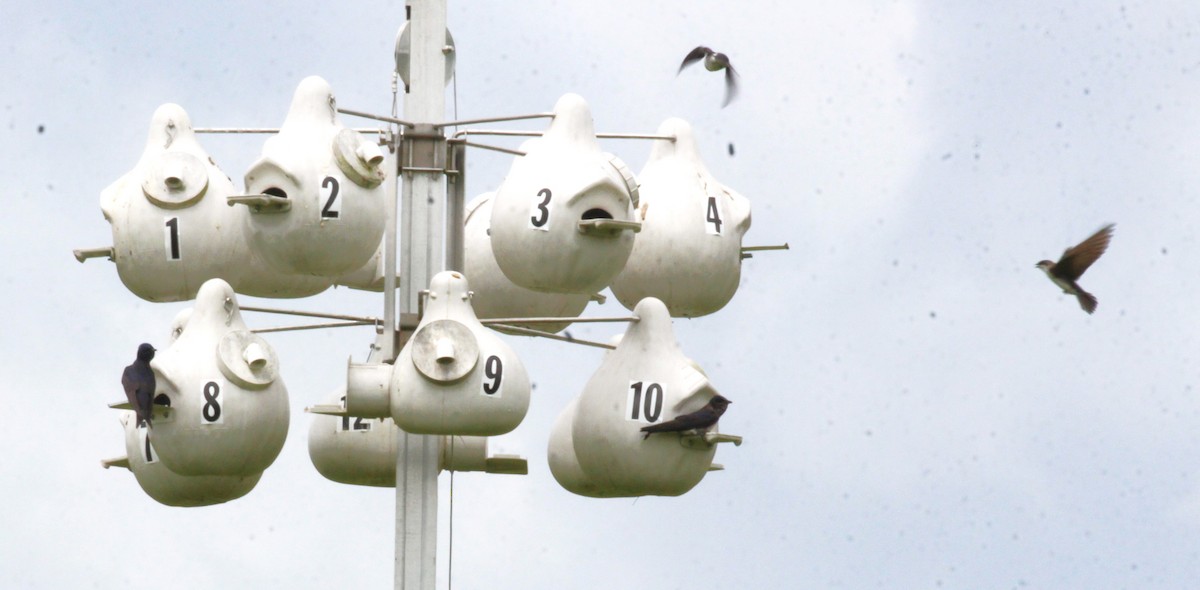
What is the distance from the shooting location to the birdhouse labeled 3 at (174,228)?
104ft

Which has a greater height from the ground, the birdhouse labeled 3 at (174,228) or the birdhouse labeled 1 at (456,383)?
the birdhouse labeled 3 at (174,228)

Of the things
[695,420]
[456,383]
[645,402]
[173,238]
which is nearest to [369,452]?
[173,238]

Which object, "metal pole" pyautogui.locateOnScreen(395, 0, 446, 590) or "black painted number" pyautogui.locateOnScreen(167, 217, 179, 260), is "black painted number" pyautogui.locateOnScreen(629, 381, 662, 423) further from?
"black painted number" pyautogui.locateOnScreen(167, 217, 179, 260)

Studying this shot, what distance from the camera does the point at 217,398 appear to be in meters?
30.4

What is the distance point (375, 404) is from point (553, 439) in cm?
348

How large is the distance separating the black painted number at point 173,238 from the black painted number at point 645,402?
14.5ft

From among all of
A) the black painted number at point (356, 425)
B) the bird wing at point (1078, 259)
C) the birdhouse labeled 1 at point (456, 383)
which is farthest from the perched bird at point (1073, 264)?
the black painted number at point (356, 425)

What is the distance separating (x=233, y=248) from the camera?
3203cm

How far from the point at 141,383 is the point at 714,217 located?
5.95 m

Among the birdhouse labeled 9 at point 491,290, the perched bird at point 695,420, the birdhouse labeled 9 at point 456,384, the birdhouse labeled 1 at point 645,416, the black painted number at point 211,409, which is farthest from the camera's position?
the birdhouse labeled 9 at point 491,290

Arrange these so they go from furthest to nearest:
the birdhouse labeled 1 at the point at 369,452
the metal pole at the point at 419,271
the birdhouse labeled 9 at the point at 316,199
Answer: the birdhouse labeled 1 at the point at 369,452, the metal pole at the point at 419,271, the birdhouse labeled 9 at the point at 316,199

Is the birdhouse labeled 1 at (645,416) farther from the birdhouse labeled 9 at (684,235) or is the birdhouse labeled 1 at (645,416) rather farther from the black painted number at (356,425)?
the black painted number at (356,425)

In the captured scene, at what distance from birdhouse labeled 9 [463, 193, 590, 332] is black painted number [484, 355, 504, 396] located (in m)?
3.75

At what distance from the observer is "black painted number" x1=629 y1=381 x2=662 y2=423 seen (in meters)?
31.2
